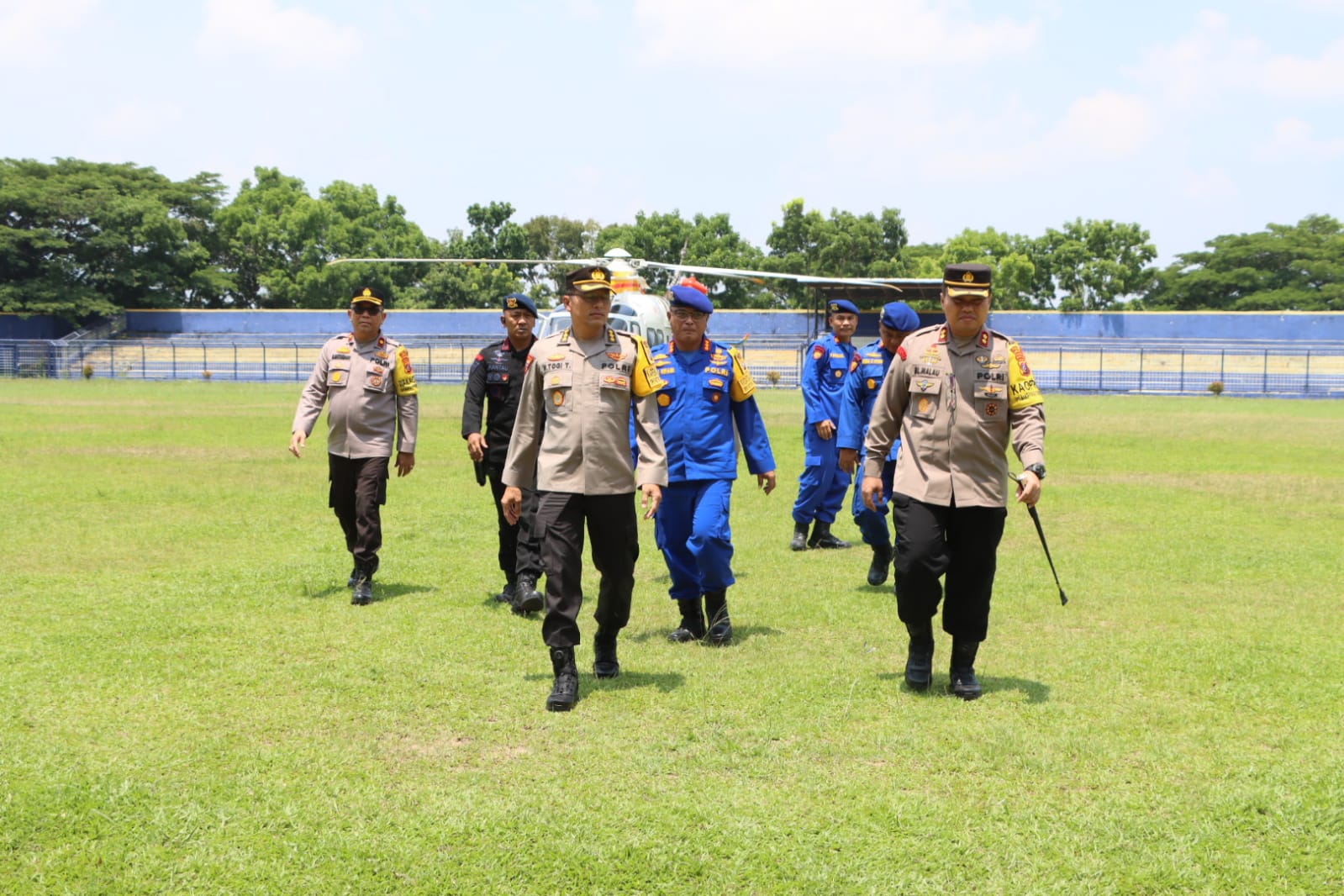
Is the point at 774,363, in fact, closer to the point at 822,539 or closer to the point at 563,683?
the point at 822,539

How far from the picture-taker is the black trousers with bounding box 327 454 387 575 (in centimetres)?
848

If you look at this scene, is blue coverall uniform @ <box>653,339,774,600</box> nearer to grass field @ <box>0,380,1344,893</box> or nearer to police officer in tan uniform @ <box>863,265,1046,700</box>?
grass field @ <box>0,380,1344,893</box>

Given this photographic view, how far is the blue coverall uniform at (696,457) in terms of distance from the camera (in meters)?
7.19

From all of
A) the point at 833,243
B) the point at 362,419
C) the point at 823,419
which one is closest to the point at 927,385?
the point at 362,419

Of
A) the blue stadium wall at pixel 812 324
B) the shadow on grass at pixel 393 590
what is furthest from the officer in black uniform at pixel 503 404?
the blue stadium wall at pixel 812 324

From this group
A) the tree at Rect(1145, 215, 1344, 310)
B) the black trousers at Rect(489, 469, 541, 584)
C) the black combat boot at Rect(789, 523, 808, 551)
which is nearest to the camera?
the black trousers at Rect(489, 469, 541, 584)

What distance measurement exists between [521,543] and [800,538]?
3.50m

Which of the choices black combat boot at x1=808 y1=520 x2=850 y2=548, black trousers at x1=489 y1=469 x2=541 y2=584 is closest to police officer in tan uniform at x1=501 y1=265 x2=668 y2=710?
black trousers at x1=489 y1=469 x2=541 y2=584

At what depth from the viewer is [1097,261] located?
70438mm

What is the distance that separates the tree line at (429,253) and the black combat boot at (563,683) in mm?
57922

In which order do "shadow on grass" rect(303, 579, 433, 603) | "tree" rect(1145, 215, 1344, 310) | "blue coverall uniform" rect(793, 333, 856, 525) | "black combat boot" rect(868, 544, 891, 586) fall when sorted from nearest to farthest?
"shadow on grass" rect(303, 579, 433, 603) → "black combat boot" rect(868, 544, 891, 586) → "blue coverall uniform" rect(793, 333, 856, 525) → "tree" rect(1145, 215, 1344, 310)

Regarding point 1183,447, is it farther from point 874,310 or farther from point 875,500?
point 874,310

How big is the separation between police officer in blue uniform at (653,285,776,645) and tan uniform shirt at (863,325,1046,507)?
1.34m

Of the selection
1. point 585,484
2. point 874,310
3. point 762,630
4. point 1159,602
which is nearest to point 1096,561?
point 1159,602
